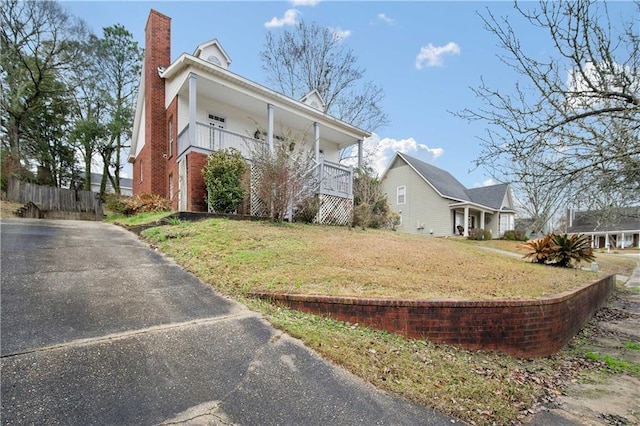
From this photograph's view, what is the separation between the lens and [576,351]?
18.1 ft

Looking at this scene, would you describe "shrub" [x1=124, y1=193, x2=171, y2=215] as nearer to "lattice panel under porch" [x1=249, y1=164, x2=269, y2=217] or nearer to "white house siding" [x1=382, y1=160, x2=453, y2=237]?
"lattice panel under porch" [x1=249, y1=164, x2=269, y2=217]

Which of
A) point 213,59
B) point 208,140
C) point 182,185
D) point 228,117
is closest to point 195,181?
point 182,185

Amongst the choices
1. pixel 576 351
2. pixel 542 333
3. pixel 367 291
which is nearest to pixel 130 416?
pixel 367 291

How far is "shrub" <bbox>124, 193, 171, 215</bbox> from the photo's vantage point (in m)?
11.6

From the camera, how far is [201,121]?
42.7 ft

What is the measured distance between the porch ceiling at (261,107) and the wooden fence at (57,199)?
834cm

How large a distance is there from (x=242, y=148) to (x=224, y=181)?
8.53 feet

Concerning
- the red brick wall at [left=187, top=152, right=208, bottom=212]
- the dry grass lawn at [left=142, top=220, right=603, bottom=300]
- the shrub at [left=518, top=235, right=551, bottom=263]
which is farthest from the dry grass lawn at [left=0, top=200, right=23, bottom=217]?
the shrub at [left=518, top=235, right=551, bottom=263]

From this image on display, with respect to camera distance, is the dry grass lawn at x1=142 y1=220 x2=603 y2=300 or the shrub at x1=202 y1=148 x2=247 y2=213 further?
the shrub at x1=202 y1=148 x2=247 y2=213

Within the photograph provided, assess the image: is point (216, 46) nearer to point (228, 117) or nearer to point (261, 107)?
point (228, 117)

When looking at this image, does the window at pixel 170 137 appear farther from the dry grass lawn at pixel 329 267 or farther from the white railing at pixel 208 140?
the dry grass lawn at pixel 329 267

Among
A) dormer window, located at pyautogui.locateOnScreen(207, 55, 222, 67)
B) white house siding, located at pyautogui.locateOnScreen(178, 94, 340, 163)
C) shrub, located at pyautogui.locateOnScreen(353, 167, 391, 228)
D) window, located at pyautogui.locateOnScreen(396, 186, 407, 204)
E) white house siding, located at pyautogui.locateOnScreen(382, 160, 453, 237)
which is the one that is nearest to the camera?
white house siding, located at pyautogui.locateOnScreen(178, 94, 340, 163)

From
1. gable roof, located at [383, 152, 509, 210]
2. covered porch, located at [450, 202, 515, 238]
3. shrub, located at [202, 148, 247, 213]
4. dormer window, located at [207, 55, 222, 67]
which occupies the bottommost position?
covered porch, located at [450, 202, 515, 238]

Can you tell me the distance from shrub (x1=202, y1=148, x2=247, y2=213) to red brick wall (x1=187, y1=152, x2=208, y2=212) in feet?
1.15
